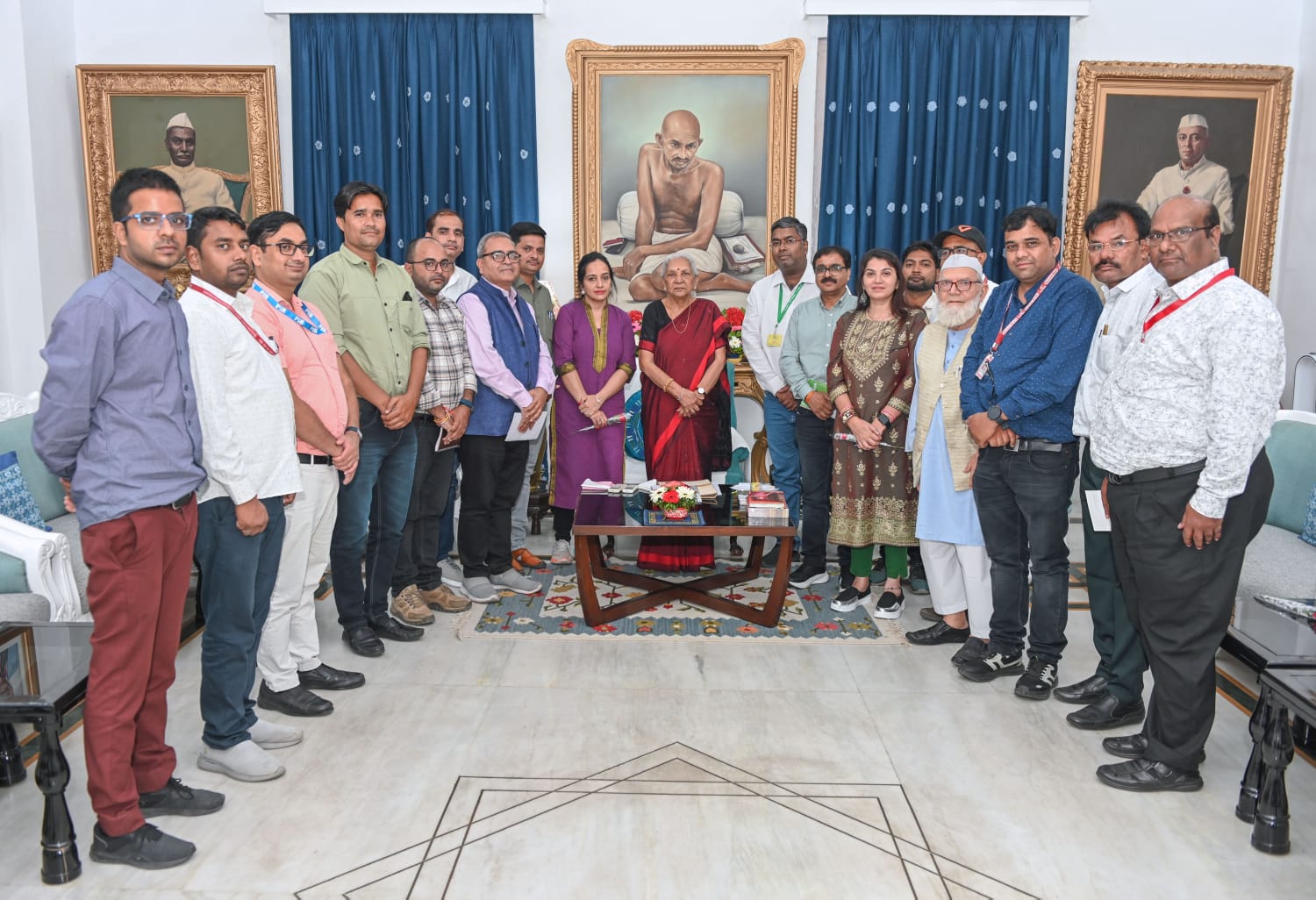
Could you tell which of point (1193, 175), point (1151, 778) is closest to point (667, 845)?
point (1151, 778)

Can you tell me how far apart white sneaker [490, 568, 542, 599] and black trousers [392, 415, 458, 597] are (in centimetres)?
32

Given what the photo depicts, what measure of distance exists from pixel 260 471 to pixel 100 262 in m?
4.16

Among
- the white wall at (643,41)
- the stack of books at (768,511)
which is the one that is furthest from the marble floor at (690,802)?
the white wall at (643,41)

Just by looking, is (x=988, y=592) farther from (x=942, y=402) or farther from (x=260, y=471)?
(x=260, y=471)

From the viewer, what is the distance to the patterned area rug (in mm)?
3824

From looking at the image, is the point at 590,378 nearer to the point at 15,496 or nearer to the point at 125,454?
the point at 15,496

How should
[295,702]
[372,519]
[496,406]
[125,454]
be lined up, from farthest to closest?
[496,406]
[372,519]
[295,702]
[125,454]

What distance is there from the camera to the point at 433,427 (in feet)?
12.7

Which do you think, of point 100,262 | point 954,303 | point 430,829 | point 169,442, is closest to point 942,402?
point 954,303

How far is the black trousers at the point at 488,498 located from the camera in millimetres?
4172

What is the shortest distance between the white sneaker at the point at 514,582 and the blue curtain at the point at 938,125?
2.71 metres

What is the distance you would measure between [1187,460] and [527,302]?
9.53 ft

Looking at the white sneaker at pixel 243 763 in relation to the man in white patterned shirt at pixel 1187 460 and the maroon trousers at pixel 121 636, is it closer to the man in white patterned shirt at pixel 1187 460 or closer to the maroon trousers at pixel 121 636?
the maroon trousers at pixel 121 636

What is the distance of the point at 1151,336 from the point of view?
2.48 meters
